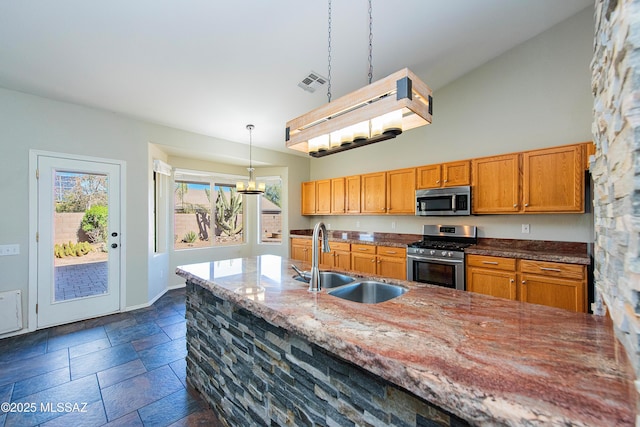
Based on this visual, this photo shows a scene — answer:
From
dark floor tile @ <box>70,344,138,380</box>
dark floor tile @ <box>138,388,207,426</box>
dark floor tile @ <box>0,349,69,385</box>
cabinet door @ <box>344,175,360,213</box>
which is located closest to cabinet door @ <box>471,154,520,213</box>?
cabinet door @ <box>344,175,360,213</box>

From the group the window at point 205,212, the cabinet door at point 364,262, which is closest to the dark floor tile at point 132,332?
the window at point 205,212

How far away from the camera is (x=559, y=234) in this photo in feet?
10.4

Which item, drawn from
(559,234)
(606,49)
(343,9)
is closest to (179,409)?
(606,49)

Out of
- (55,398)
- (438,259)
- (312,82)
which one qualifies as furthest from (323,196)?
(55,398)

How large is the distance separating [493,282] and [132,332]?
14.3 ft

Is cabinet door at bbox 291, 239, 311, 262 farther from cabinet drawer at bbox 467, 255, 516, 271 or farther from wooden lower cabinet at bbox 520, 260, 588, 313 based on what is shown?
wooden lower cabinet at bbox 520, 260, 588, 313

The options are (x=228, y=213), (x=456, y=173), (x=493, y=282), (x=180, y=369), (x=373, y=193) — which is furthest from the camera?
(x=228, y=213)

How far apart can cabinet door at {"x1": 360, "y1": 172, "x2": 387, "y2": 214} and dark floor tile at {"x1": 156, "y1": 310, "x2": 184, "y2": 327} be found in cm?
334

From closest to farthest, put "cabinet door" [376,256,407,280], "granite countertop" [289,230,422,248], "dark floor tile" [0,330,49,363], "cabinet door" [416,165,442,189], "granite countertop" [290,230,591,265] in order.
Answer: "dark floor tile" [0,330,49,363] → "granite countertop" [290,230,591,265] → "cabinet door" [416,165,442,189] → "cabinet door" [376,256,407,280] → "granite countertop" [289,230,422,248]

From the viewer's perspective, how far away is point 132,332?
3123mm

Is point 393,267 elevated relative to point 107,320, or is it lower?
elevated

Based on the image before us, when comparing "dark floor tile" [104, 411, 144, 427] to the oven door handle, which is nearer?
"dark floor tile" [104, 411, 144, 427]

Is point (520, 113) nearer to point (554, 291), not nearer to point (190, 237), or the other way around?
point (554, 291)

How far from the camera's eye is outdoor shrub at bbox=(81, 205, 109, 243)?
11.4 ft
